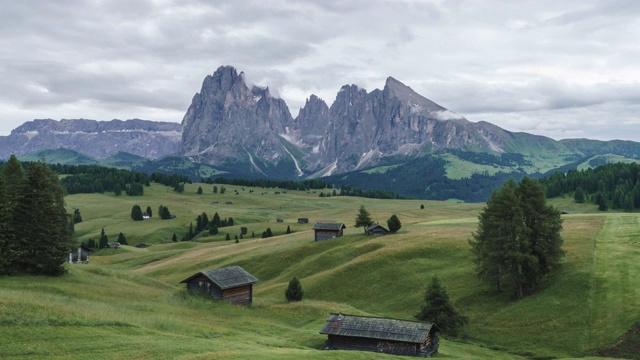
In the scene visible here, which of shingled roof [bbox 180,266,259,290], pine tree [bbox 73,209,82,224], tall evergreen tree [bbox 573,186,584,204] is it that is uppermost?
tall evergreen tree [bbox 573,186,584,204]

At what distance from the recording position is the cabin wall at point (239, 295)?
61188 mm

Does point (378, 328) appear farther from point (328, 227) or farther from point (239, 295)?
point (328, 227)

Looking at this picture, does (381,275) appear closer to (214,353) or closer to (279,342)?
(279,342)

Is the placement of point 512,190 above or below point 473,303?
above

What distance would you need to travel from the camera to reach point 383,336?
4359 cm

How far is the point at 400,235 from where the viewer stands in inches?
3757

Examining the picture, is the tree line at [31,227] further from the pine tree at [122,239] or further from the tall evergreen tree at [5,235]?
the pine tree at [122,239]

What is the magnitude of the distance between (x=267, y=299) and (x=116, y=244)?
90.0 m

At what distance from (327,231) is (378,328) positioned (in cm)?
5983

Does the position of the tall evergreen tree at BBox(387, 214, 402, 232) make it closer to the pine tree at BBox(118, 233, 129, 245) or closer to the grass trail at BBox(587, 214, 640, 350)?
the grass trail at BBox(587, 214, 640, 350)

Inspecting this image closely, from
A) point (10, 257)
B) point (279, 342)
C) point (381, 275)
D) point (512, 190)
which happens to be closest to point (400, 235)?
point (381, 275)

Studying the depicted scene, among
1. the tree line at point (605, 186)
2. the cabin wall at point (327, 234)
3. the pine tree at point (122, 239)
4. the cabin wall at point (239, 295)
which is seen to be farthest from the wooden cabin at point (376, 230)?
the pine tree at point (122, 239)

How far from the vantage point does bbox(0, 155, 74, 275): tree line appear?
168 feet

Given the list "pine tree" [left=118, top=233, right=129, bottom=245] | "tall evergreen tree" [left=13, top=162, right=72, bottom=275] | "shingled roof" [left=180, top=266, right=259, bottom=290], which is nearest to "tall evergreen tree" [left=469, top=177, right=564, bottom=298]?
"shingled roof" [left=180, top=266, right=259, bottom=290]
